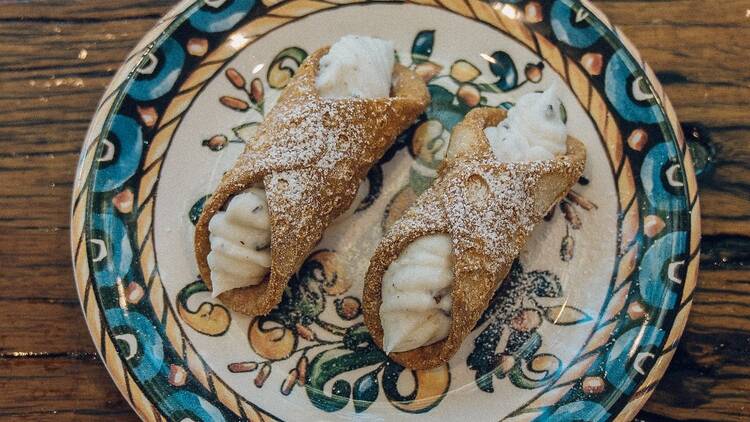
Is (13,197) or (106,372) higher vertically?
(13,197)

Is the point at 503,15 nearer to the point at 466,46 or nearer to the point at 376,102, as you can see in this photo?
the point at 466,46

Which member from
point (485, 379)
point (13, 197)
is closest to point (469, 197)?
point (485, 379)

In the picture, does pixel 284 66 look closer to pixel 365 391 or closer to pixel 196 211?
pixel 196 211

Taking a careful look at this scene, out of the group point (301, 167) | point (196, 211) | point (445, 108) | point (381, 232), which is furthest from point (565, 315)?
point (196, 211)

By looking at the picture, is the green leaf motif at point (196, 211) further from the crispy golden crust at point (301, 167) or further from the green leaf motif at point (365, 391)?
the green leaf motif at point (365, 391)

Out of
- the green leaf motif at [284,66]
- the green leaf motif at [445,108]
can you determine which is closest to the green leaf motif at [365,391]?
the green leaf motif at [445,108]

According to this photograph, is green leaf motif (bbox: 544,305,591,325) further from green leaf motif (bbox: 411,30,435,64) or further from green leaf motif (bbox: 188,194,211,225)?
green leaf motif (bbox: 188,194,211,225)
